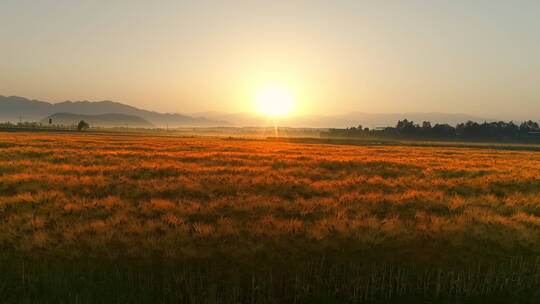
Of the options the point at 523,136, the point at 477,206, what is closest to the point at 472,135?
the point at 523,136

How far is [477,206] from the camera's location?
1330 centimetres

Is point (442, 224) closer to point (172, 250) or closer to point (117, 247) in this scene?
point (172, 250)

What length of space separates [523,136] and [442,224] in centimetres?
18435

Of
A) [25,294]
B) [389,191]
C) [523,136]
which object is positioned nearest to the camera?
[25,294]

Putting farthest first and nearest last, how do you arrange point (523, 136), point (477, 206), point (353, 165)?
point (523, 136) < point (353, 165) < point (477, 206)

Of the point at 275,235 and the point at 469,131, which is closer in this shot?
the point at 275,235

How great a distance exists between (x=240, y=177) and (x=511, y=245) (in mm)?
12566

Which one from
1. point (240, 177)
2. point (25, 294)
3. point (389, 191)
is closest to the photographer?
point (25, 294)

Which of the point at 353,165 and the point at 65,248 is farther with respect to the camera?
the point at 353,165

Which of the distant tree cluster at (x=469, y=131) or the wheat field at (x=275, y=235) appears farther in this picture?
the distant tree cluster at (x=469, y=131)

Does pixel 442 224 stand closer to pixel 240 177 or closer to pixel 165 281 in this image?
pixel 165 281

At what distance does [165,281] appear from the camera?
20.7 ft

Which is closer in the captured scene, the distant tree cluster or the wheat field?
the wheat field

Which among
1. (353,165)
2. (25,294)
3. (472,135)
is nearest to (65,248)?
(25,294)
